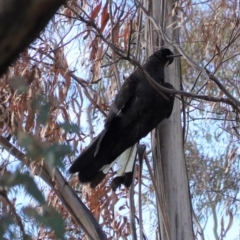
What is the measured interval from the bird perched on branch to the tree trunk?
3.2 inches

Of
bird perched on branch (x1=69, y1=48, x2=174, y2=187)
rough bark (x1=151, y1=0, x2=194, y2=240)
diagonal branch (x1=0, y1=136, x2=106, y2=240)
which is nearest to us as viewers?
diagonal branch (x1=0, y1=136, x2=106, y2=240)

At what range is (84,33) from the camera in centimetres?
250

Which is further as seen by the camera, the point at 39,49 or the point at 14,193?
the point at 39,49

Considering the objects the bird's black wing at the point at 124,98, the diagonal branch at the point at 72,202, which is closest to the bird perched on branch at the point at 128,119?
the bird's black wing at the point at 124,98

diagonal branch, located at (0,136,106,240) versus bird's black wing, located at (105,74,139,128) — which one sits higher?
bird's black wing, located at (105,74,139,128)

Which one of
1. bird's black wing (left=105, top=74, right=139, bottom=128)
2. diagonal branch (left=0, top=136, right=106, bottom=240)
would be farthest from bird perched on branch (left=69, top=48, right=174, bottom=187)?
diagonal branch (left=0, top=136, right=106, bottom=240)

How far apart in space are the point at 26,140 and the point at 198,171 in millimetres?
3704

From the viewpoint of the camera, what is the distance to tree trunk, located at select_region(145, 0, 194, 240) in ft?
6.92

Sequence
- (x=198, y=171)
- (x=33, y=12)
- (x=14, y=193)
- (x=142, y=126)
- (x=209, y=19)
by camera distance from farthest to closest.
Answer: (x=198, y=171)
(x=209, y=19)
(x=142, y=126)
(x=14, y=193)
(x=33, y=12)

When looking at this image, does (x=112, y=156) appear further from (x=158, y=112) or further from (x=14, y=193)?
(x=14, y=193)

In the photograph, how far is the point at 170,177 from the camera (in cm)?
216

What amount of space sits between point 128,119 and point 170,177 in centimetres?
41

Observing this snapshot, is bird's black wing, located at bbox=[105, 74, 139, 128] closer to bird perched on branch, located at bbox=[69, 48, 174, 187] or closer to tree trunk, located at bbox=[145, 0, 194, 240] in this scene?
bird perched on branch, located at bbox=[69, 48, 174, 187]

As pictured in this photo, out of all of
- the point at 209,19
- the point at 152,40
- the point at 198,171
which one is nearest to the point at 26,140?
the point at 152,40
